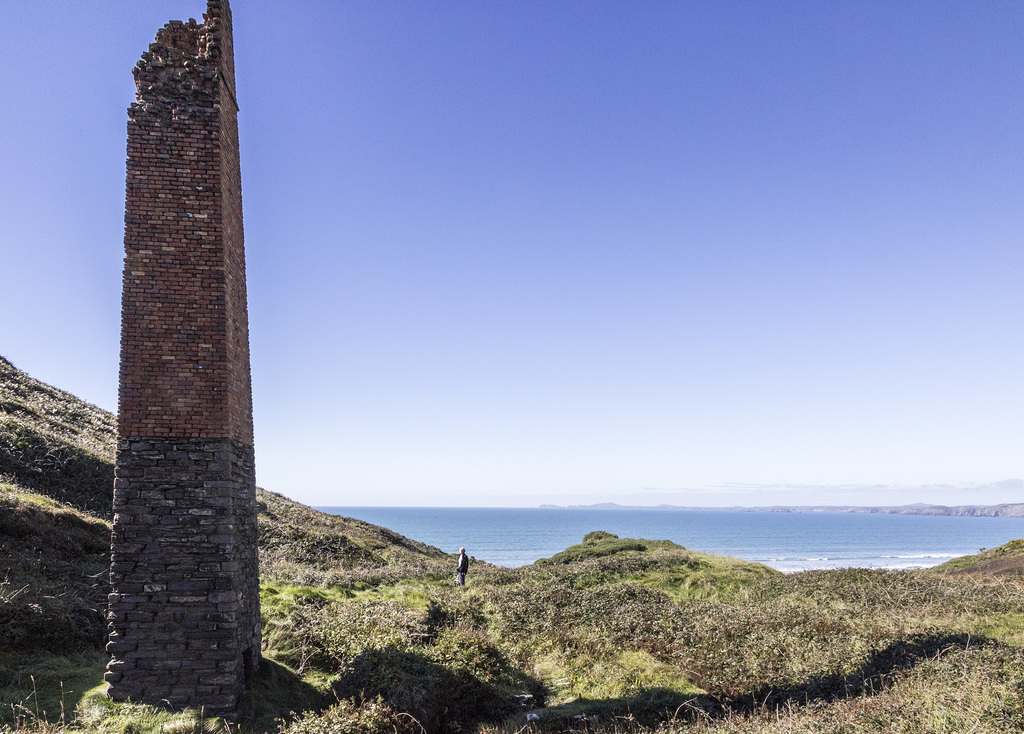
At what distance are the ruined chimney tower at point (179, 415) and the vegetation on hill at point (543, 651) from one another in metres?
0.83

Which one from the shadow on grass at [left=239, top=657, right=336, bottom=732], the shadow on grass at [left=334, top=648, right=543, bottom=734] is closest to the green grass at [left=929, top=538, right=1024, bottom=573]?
the shadow on grass at [left=334, top=648, right=543, bottom=734]

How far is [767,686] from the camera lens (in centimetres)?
1004

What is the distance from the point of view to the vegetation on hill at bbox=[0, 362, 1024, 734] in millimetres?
7820

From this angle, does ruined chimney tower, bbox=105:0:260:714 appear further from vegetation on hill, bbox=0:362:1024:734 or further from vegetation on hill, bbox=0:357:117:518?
vegetation on hill, bbox=0:357:117:518

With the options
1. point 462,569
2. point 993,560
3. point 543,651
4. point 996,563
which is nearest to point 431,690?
point 543,651

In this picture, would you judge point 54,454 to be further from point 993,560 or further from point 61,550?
point 993,560

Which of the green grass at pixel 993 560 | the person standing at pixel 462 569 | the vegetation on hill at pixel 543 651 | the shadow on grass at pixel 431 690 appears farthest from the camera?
the green grass at pixel 993 560

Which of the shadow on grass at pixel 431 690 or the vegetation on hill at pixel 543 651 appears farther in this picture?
the shadow on grass at pixel 431 690

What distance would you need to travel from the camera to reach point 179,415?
8547mm

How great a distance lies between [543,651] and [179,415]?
893cm

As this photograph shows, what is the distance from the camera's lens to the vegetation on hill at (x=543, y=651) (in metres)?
7.82

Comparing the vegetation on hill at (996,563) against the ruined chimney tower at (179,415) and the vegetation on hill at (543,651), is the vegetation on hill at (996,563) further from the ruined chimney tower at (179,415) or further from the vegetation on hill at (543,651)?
the ruined chimney tower at (179,415)

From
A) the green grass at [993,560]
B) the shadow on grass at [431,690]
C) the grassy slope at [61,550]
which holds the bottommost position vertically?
the green grass at [993,560]

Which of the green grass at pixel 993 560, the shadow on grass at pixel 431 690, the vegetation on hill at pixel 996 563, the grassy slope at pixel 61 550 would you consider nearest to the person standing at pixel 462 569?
the grassy slope at pixel 61 550
